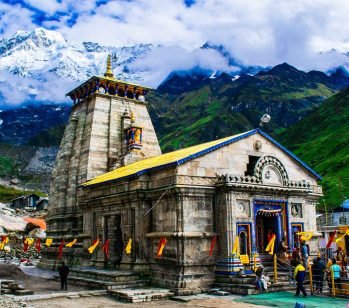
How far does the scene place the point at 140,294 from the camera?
20422mm

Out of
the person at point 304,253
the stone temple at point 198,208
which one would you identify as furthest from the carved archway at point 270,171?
the person at point 304,253

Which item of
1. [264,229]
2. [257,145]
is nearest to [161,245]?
[264,229]

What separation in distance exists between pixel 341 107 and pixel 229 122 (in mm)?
48911

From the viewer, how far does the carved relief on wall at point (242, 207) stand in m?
23.5

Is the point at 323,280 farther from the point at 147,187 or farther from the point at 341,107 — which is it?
the point at 341,107

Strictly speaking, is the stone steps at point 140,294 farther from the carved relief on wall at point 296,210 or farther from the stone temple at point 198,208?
the carved relief on wall at point 296,210

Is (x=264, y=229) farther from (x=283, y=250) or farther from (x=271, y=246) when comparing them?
(x=271, y=246)

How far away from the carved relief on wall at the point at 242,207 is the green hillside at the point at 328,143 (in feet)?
182

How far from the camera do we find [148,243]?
24.7 meters

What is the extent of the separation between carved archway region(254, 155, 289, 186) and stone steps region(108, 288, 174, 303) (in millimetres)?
8337

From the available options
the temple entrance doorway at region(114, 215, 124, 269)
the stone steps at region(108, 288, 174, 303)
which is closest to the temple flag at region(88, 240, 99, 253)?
the temple entrance doorway at region(114, 215, 124, 269)

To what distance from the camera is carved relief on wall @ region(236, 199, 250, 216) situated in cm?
2348

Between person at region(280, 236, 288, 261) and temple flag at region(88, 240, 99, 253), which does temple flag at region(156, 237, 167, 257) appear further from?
person at region(280, 236, 288, 261)

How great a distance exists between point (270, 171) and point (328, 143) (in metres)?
98.2
